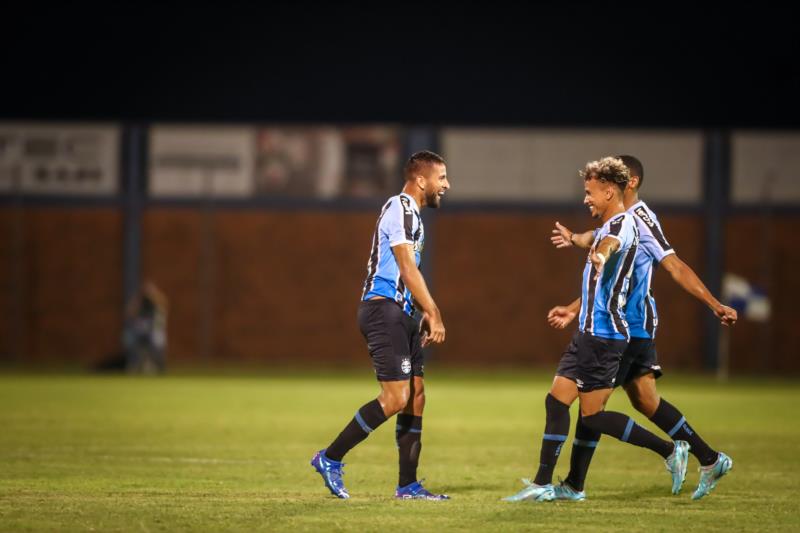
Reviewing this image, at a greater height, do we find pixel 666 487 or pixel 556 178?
pixel 556 178

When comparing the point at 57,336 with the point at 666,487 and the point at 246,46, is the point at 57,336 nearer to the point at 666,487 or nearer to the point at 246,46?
the point at 246,46

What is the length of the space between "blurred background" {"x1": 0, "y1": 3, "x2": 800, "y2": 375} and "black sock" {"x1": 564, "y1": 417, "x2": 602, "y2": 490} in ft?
79.9

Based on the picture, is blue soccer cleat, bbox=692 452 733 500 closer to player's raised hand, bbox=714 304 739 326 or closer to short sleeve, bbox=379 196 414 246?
player's raised hand, bbox=714 304 739 326

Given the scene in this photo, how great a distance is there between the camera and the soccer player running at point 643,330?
347 inches

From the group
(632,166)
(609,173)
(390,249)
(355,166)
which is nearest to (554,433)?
(390,249)

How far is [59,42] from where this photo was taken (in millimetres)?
34844

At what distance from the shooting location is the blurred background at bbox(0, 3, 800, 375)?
1312 inches

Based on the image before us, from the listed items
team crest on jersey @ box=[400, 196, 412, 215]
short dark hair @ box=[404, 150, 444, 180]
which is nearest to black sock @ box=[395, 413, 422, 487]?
team crest on jersey @ box=[400, 196, 412, 215]

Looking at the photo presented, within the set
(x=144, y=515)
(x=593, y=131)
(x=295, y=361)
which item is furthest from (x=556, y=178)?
(x=144, y=515)

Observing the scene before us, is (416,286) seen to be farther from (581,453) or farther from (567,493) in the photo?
(567,493)

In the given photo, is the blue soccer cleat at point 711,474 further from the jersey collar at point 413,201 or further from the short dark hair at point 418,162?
the short dark hair at point 418,162

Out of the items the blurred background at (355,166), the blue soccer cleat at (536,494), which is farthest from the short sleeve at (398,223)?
the blurred background at (355,166)

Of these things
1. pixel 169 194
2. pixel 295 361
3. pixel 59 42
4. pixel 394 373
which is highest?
pixel 59 42

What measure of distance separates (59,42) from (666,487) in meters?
28.4
